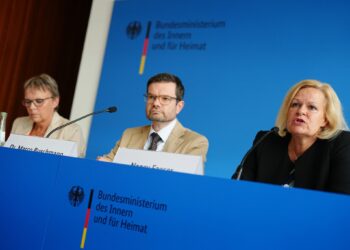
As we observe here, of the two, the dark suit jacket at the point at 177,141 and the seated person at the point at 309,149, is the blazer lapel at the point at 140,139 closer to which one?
the dark suit jacket at the point at 177,141

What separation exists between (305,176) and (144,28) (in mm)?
2569

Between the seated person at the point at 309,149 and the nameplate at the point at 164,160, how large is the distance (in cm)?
42

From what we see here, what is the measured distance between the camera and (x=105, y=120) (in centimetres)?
438

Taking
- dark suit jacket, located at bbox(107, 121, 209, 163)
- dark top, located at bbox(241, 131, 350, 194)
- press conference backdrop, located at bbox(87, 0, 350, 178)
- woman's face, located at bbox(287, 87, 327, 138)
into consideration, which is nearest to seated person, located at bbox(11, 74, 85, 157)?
dark suit jacket, located at bbox(107, 121, 209, 163)

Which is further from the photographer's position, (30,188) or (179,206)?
(30,188)

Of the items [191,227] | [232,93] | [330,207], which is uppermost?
[232,93]

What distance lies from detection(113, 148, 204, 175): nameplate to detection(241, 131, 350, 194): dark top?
0.46 m

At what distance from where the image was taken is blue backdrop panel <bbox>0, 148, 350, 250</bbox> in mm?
1375

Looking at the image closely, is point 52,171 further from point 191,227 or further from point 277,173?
point 277,173

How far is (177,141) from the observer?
108 inches

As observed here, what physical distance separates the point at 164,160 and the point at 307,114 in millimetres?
724

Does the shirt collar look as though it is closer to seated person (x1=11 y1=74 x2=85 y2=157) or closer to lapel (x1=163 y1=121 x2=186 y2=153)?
lapel (x1=163 y1=121 x2=186 y2=153)

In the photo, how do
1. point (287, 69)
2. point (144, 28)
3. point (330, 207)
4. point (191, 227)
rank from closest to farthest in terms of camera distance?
point (330, 207), point (191, 227), point (287, 69), point (144, 28)

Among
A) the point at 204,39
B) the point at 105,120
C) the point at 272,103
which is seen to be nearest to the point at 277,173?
the point at 272,103
